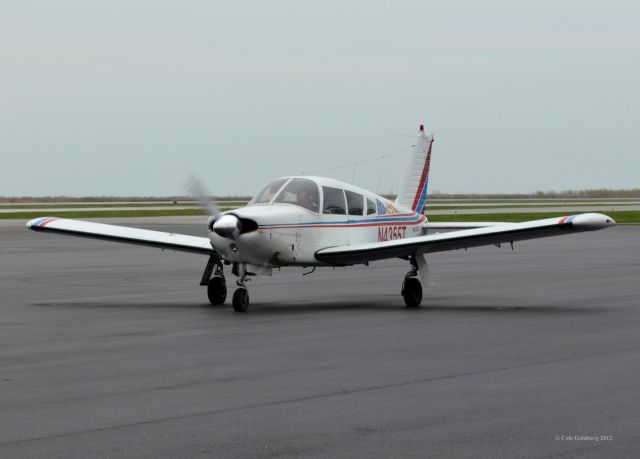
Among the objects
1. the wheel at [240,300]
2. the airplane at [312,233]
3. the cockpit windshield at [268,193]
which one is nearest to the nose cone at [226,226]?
the airplane at [312,233]

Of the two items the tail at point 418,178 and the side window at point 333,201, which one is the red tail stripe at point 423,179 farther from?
the side window at point 333,201

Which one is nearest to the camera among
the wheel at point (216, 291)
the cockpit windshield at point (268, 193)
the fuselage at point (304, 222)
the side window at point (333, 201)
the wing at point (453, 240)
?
the wing at point (453, 240)

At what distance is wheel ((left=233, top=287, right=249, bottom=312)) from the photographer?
17.5 m

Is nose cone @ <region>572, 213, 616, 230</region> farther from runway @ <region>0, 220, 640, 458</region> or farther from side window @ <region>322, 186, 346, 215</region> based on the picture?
side window @ <region>322, 186, 346, 215</region>

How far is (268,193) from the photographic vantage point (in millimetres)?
18953

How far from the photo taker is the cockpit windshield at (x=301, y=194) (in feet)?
61.9

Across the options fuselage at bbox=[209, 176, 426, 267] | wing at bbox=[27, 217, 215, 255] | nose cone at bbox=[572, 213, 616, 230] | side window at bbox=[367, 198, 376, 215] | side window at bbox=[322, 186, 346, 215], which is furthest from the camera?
side window at bbox=[367, 198, 376, 215]

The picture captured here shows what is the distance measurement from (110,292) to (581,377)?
41.3 ft

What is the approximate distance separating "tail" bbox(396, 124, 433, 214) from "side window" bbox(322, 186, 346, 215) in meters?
3.49

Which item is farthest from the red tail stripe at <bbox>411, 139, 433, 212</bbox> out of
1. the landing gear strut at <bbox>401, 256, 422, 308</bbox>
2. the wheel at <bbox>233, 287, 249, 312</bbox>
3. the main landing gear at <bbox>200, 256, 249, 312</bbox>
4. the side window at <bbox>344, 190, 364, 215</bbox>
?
the wheel at <bbox>233, 287, 249, 312</bbox>

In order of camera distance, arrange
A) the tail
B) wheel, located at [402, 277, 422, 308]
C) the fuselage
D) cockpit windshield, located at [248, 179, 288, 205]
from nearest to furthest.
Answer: the fuselage, wheel, located at [402, 277, 422, 308], cockpit windshield, located at [248, 179, 288, 205], the tail

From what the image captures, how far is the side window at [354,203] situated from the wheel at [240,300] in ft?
10.5

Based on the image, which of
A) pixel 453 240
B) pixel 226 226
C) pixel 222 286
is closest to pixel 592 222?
pixel 453 240

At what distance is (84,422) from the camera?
8469 mm
